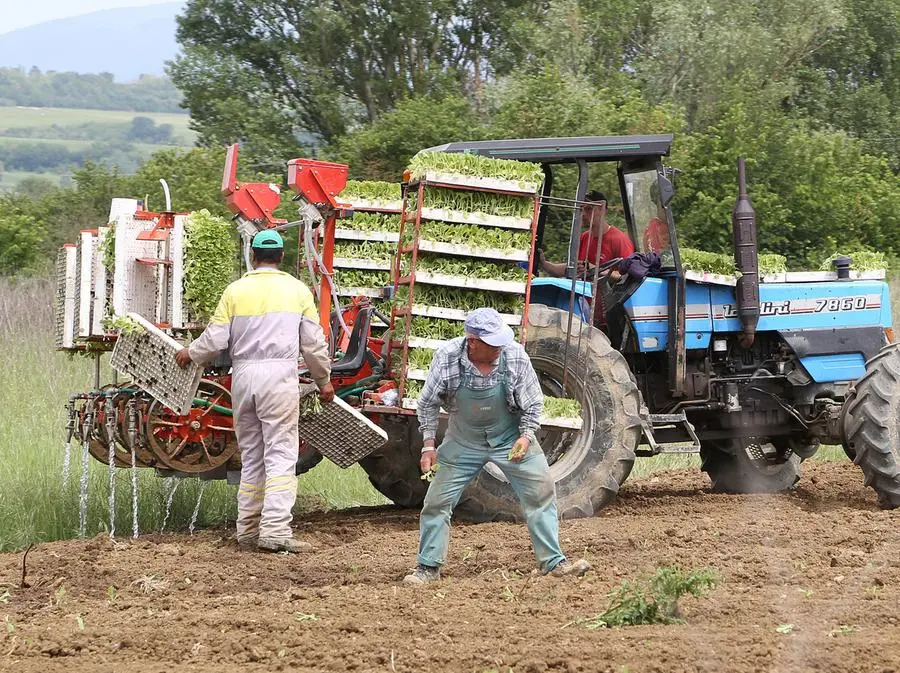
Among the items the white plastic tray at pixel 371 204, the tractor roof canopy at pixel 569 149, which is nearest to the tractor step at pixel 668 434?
the tractor roof canopy at pixel 569 149

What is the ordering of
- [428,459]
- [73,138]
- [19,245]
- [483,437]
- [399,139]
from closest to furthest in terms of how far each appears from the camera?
1. [428,459]
2. [483,437]
3. [19,245]
4. [399,139]
5. [73,138]

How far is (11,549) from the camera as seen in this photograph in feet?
30.2

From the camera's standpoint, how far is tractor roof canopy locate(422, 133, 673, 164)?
9281 mm

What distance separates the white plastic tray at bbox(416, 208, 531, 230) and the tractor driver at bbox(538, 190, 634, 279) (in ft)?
2.05

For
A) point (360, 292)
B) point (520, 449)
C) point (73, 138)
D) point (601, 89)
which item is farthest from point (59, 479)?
point (73, 138)

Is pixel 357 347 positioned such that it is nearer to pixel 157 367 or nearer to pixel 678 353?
pixel 157 367

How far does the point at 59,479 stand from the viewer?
10320mm

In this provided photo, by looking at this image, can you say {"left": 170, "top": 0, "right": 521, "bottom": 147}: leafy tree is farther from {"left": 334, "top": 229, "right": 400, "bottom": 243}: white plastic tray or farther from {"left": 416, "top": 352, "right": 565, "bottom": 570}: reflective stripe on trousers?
{"left": 416, "top": 352, "right": 565, "bottom": 570}: reflective stripe on trousers

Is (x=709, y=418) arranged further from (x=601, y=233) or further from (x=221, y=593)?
(x=221, y=593)

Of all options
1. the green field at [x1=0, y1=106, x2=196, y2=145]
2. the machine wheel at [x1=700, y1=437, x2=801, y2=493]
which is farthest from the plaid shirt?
the green field at [x1=0, y1=106, x2=196, y2=145]

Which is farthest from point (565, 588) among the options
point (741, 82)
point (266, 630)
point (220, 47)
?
point (220, 47)

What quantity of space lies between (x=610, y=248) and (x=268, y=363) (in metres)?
2.71

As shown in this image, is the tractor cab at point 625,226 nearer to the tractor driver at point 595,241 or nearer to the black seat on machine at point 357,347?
the tractor driver at point 595,241

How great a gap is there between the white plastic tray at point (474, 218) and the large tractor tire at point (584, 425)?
0.70 metres
